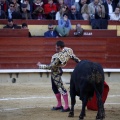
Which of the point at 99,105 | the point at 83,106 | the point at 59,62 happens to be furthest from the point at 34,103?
the point at 99,105

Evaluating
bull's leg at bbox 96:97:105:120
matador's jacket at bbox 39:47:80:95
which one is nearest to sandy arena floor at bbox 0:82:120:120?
bull's leg at bbox 96:97:105:120

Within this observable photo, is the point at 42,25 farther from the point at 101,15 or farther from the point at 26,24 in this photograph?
the point at 101,15

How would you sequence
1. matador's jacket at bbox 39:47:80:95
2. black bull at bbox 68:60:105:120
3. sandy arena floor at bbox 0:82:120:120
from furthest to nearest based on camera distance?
matador's jacket at bbox 39:47:80:95
sandy arena floor at bbox 0:82:120:120
black bull at bbox 68:60:105:120

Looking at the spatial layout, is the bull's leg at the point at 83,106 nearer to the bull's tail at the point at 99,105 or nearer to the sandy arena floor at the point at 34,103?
the bull's tail at the point at 99,105

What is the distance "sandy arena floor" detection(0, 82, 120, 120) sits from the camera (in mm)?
9445

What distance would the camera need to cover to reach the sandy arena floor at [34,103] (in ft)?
31.0

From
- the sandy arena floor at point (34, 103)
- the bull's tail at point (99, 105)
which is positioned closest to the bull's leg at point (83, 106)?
the bull's tail at point (99, 105)

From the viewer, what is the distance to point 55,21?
15.7m

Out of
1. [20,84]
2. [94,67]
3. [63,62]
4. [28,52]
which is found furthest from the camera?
[28,52]

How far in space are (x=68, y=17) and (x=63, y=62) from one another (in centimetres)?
614

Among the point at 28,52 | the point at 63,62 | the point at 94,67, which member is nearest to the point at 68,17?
the point at 28,52

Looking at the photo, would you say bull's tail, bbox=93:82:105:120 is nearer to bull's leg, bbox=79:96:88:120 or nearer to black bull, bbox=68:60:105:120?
black bull, bbox=68:60:105:120

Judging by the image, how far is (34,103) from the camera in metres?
11.4

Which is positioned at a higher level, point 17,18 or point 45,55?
point 17,18
